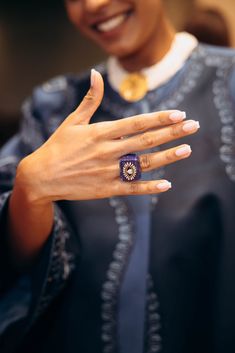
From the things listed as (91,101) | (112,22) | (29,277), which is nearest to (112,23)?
(112,22)

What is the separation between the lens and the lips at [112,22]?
2.39ft

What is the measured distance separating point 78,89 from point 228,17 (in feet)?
2.65

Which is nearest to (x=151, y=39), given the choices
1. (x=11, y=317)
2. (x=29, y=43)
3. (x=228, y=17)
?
(x=11, y=317)

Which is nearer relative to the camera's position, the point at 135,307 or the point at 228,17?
the point at 135,307

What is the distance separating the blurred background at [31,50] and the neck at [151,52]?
121 centimetres

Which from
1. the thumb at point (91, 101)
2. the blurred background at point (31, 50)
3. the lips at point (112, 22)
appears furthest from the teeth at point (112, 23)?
the blurred background at point (31, 50)

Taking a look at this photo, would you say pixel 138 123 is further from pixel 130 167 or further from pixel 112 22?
pixel 112 22

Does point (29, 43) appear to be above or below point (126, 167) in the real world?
above

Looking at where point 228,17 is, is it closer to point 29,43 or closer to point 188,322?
point 29,43

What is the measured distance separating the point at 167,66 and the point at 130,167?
250 millimetres

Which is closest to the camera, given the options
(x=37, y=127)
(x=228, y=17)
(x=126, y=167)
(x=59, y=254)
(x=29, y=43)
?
(x=126, y=167)

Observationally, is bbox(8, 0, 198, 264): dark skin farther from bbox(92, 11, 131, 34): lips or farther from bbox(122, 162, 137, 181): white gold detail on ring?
bbox(92, 11, 131, 34): lips

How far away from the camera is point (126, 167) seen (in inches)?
21.2

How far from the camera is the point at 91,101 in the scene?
554 mm
